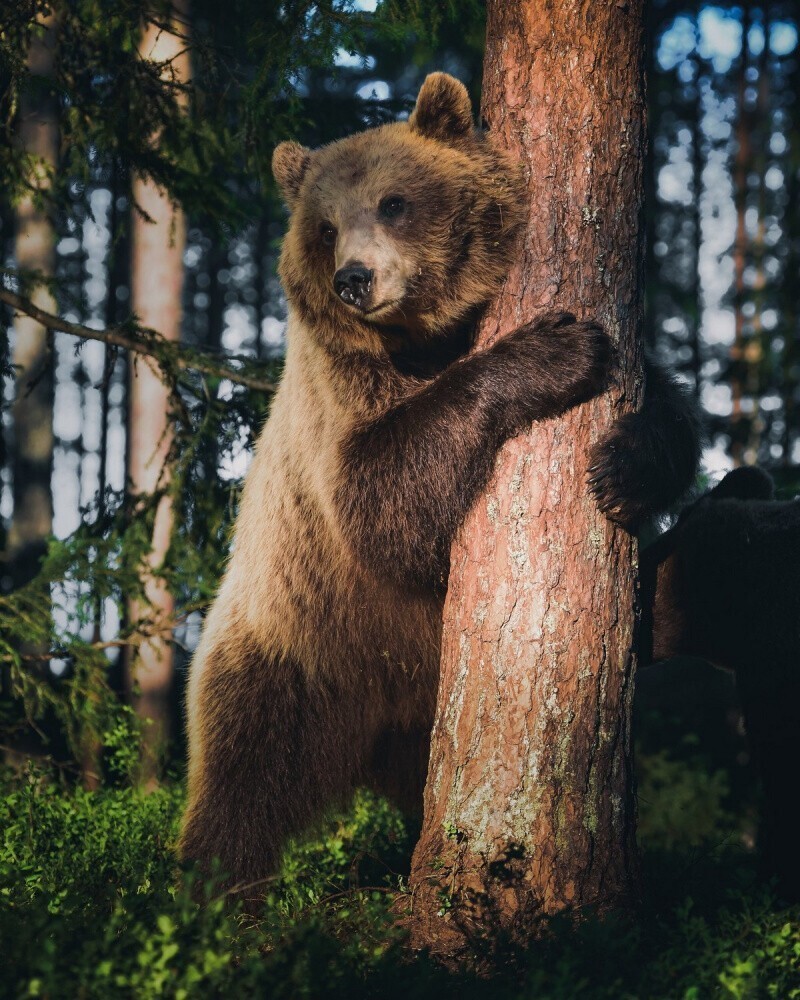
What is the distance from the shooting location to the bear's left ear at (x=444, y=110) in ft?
14.1

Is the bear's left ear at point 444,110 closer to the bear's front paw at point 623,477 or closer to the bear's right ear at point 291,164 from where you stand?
the bear's right ear at point 291,164

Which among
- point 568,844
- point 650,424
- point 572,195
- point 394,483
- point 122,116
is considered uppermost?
point 122,116

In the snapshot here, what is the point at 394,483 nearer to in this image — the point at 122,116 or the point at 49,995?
the point at 49,995

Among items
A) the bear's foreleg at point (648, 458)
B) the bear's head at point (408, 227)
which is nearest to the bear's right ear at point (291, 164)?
the bear's head at point (408, 227)

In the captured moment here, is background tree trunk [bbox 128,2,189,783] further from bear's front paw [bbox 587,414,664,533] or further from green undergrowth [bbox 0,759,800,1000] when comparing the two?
bear's front paw [bbox 587,414,664,533]

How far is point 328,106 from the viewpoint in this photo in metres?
7.07

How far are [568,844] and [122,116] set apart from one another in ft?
15.4

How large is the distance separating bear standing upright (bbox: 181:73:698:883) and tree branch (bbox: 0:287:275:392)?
1.32m

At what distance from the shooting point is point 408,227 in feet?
13.9

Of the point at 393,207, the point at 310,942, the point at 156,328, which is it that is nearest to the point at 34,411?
the point at 156,328

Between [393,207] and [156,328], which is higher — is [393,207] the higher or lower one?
the lower one

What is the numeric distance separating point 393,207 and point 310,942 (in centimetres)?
292

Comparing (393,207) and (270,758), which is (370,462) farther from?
(270,758)

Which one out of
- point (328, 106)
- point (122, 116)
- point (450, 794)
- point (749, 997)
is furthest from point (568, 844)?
point (328, 106)
